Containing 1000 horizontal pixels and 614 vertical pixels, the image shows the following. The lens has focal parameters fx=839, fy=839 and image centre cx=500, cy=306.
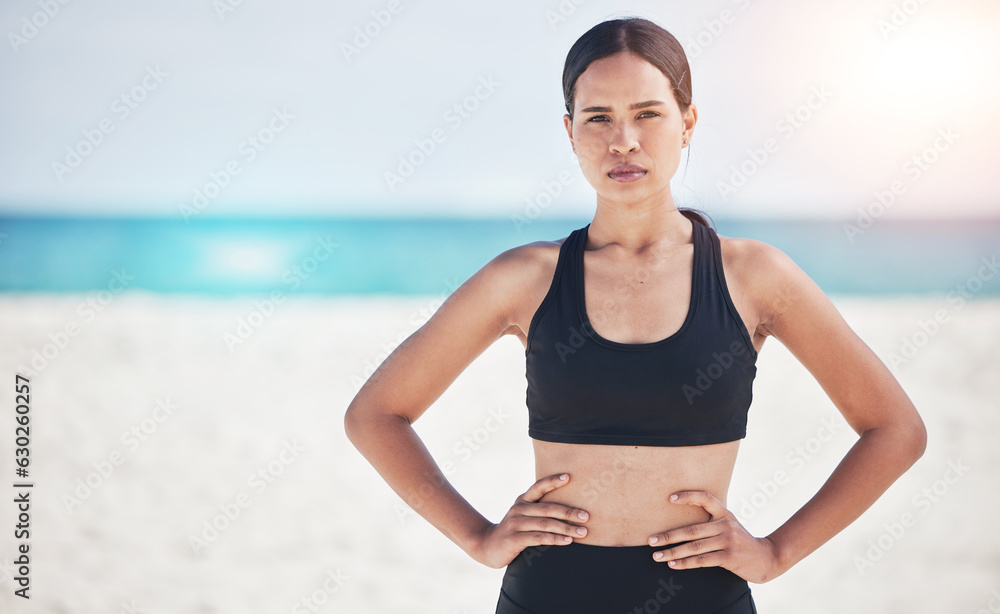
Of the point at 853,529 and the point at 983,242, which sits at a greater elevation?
the point at 983,242

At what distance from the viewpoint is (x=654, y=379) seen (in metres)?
1.22

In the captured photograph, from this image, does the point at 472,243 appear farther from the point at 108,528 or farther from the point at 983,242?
the point at 108,528

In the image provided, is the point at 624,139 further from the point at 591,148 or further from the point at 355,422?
the point at 355,422

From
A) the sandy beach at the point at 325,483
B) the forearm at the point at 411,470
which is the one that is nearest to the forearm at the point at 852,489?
the forearm at the point at 411,470

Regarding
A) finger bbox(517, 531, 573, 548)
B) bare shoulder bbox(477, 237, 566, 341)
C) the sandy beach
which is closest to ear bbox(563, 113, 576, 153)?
bare shoulder bbox(477, 237, 566, 341)

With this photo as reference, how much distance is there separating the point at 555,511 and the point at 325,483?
3.45 metres

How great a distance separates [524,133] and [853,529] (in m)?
13.9

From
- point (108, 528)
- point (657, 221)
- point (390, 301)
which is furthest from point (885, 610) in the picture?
point (390, 301)

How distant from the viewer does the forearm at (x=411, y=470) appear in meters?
1.49

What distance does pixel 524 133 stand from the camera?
1703 cm

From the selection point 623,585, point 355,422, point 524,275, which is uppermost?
point 524,275

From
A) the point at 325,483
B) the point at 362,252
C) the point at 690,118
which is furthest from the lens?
the point at 362,252

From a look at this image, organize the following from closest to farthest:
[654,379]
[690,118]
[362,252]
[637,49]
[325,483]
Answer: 1. [654,379]
2. [637,49]
3. [690,118]
4. [325,483]
5. [362,252]

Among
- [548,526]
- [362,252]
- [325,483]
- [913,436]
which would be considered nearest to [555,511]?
[548,526]
